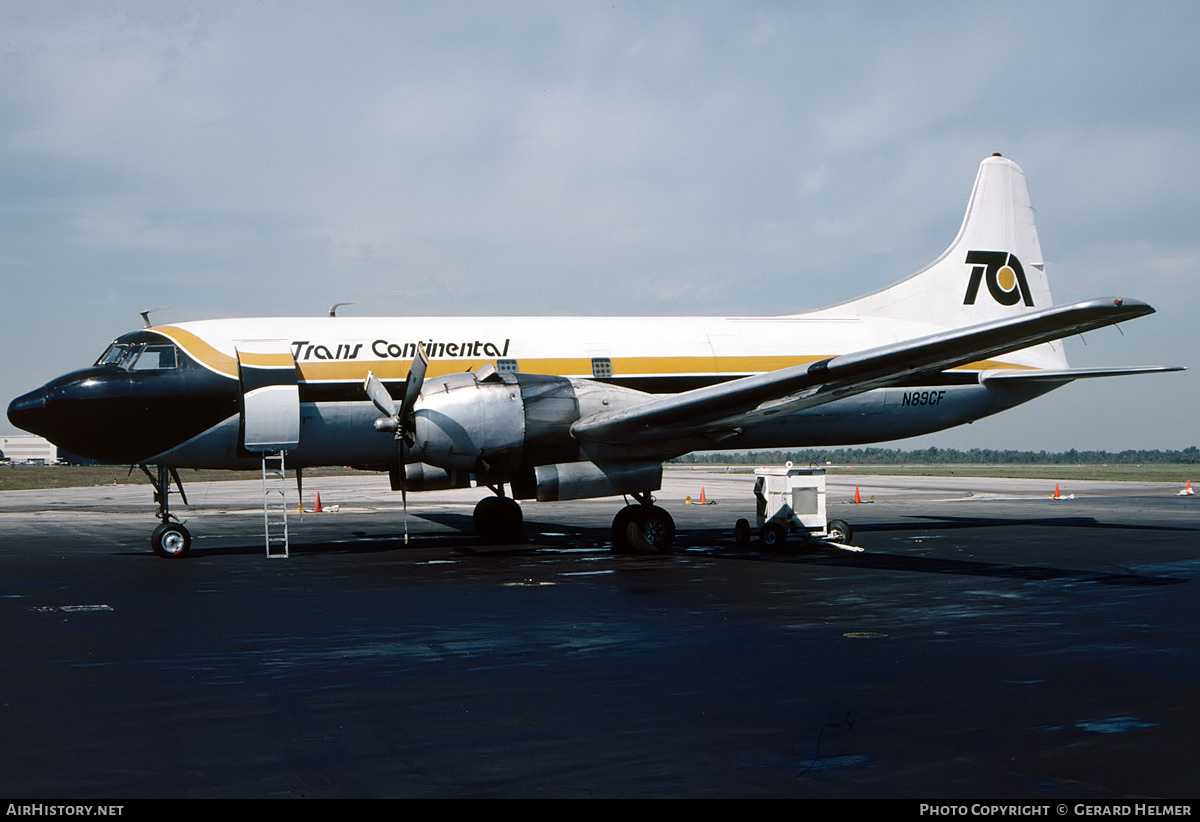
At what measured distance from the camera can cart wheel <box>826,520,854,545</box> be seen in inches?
781

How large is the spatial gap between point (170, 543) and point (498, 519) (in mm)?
7191

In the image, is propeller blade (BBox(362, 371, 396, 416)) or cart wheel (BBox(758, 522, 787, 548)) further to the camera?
cart wheel (BBox(758, 522, 787, 548))

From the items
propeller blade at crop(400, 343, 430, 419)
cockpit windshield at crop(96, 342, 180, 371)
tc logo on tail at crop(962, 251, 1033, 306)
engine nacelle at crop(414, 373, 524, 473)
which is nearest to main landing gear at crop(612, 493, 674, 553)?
engine nacelle at crop(414, 373, 524, 473)

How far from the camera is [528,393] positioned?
1805cm

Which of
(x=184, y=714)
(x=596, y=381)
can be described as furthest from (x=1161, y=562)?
(x=184, y=714)

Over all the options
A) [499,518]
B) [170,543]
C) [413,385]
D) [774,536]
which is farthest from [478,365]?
[774,536]

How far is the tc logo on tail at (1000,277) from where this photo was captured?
2470 cm

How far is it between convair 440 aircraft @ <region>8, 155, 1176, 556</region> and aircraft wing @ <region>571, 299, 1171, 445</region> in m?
0.05

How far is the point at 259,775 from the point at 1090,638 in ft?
26.6

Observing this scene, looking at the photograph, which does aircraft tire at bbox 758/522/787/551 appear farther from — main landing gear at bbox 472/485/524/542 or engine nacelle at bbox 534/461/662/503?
main landing gear at bbox 472/485/524/542

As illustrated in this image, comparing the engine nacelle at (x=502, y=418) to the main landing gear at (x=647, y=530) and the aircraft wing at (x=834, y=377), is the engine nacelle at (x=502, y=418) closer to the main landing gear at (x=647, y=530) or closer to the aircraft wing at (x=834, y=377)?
the aircraft wing at (x=834, y=377)

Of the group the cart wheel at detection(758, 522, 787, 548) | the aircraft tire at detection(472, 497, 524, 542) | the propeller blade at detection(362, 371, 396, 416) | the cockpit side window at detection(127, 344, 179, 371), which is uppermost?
the cockpit side window at detection(127, 344, 179, 371)

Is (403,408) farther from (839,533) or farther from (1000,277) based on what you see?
(1000,277)
